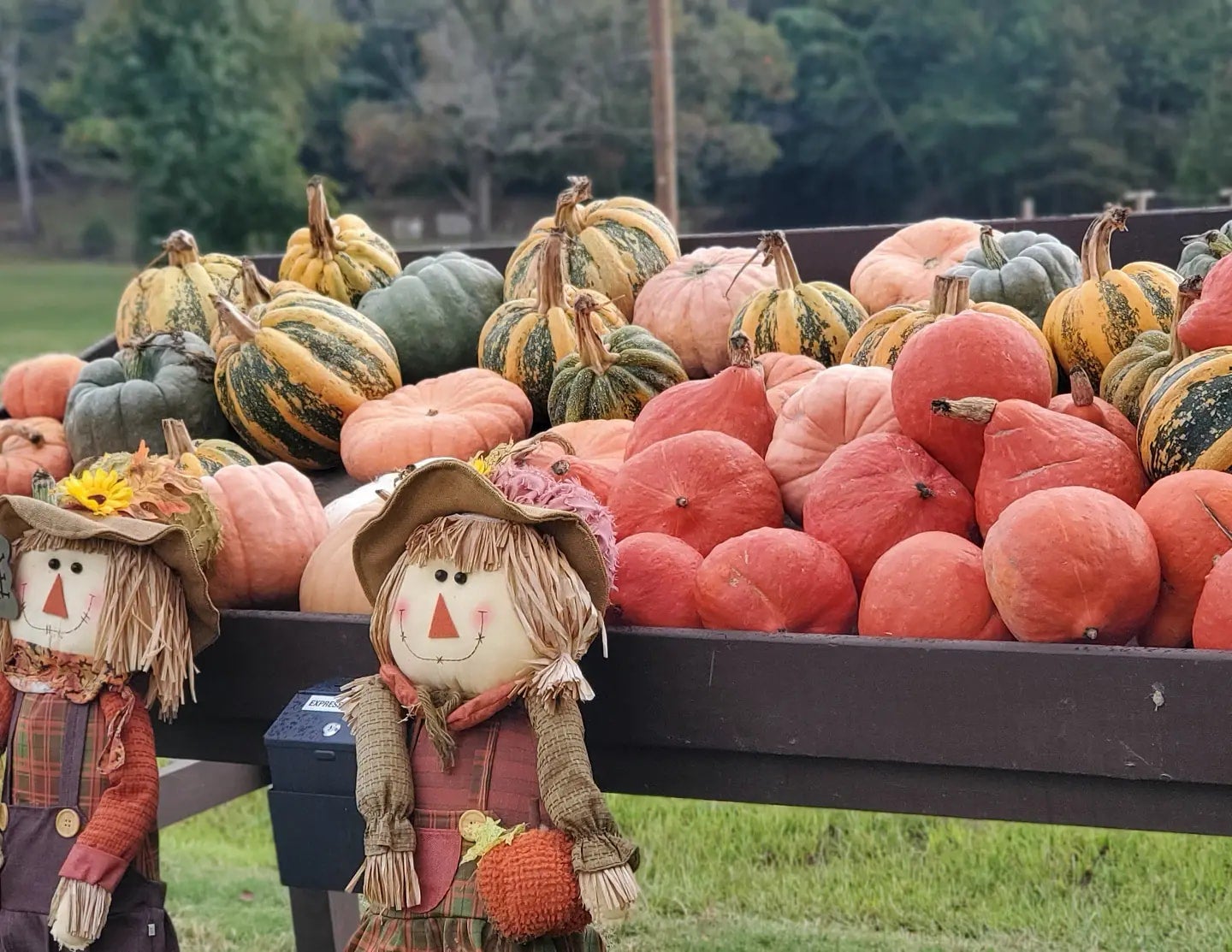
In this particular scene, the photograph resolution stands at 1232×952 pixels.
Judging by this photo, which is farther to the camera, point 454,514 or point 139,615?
point 139,615

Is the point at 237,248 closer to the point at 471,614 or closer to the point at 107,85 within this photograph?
the point at 107,85

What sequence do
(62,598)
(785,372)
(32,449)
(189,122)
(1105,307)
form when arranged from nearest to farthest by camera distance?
(62,598), (1105,307), (785,372), (32,449), (189,122)

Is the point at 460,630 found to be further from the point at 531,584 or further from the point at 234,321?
the point at 234,321

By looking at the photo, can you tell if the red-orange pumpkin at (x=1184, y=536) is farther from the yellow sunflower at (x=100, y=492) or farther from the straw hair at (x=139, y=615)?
the yellow sunflower at (x=100, y=492)

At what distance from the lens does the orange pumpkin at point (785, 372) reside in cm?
246

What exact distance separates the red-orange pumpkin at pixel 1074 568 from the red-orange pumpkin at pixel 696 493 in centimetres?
46

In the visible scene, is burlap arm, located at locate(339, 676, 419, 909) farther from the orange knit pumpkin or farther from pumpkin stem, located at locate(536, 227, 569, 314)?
pumpkin stem, located at locate(536, 227, 569, 314)

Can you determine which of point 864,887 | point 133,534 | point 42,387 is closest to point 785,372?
point 133,534

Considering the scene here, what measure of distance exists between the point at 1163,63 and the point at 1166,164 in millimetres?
2259

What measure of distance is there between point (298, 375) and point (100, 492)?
0.93 metres

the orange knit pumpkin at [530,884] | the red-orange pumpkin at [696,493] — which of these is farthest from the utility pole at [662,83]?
the orange knit pumpkin at [530,884]

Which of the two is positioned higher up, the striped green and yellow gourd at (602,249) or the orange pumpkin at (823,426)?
the striped green and yellow gourd at (602,249)

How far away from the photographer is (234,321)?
2.95m

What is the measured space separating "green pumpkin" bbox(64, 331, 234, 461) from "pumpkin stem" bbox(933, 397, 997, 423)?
1820 mm
